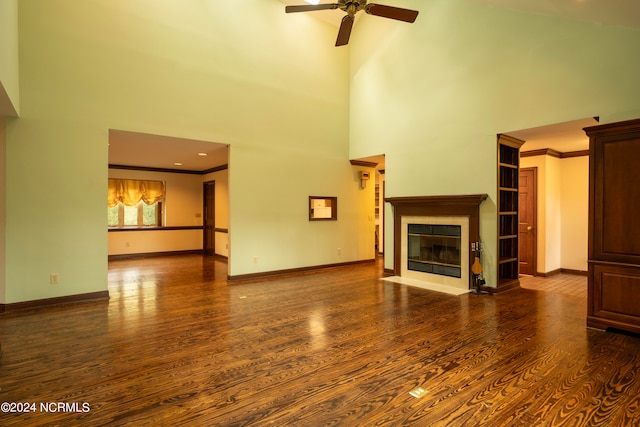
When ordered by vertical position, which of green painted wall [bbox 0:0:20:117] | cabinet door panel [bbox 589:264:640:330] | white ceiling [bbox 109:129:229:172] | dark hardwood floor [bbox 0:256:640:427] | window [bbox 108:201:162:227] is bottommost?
dark hardwood floor [bbox 0:256:640:427]

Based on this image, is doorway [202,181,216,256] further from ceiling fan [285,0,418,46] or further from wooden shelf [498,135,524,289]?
wooden shelf [498,135,524,289]

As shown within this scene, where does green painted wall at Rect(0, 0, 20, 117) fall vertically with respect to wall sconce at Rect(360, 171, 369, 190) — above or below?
above

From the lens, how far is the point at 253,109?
6.38 m

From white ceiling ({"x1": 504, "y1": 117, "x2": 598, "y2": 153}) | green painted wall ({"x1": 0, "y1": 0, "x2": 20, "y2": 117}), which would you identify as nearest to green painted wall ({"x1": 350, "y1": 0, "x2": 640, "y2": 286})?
white ceiling ({"x1": 504, "y1": 117, "x2": 598, "y2": 153})

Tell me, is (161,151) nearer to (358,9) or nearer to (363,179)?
(363,179)

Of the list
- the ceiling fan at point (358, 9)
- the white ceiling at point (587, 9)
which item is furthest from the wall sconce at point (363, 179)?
the white ceiling at point (587, 9)

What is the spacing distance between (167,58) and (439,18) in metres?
4.61

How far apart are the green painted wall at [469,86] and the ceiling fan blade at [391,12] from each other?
185cm

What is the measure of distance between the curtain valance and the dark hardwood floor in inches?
206

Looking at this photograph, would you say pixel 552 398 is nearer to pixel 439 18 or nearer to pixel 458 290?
pixel 458 290

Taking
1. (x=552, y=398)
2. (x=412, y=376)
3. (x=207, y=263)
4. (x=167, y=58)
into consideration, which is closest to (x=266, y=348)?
(x=412, y=376)

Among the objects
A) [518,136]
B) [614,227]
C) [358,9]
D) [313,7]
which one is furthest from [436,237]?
[313,7]

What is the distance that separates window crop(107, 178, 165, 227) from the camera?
918 cm

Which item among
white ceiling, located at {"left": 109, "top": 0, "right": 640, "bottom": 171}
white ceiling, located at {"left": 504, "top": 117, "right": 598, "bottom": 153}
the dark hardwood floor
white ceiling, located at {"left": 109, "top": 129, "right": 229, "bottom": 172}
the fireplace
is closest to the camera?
the dark hardwood floor
